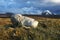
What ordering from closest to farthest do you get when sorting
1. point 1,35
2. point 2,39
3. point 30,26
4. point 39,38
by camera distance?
point 39,38 → point 2,39 → point 1,35 → point 30,26

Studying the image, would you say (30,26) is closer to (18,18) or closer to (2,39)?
(18,18)

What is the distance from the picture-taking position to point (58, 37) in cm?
1225

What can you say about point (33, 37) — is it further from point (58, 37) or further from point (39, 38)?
point (58, 37)

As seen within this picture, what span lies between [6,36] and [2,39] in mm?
730

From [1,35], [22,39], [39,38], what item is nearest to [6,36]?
[1,35]

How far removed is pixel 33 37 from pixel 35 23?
19.4 feet

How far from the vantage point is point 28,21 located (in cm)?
1767

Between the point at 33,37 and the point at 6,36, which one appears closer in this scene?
the point at 33,37

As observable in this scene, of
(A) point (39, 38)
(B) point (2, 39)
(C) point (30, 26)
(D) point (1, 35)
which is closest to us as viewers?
(A) point (39, 38)

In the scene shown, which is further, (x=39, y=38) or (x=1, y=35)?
(x=1, y=35)

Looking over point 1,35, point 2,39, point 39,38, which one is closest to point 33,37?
point 39,38

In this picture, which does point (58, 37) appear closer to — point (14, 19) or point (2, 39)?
point (2, 39)

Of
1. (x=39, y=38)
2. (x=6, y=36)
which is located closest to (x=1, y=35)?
(x=6, y=36)

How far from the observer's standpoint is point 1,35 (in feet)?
49.2
